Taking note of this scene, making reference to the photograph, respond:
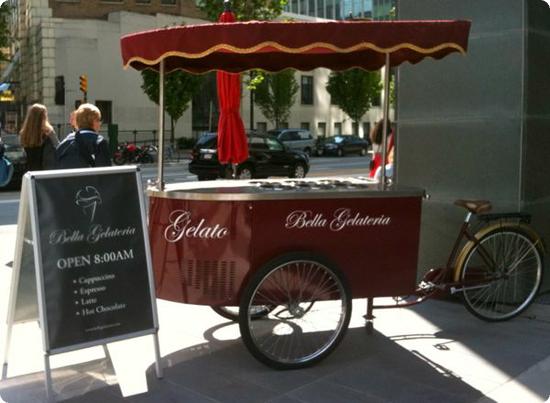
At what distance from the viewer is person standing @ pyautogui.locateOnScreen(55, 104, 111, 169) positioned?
6500 mm

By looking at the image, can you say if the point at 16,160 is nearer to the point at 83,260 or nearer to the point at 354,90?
the point at 83,260

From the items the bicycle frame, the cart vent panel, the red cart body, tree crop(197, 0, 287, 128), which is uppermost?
tree crop(197, 0, 287, 128)


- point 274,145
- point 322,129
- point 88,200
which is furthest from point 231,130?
point 322,129

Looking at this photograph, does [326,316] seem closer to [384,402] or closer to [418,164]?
[384,402]

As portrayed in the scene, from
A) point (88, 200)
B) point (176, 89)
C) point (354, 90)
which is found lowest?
point (88, 200)

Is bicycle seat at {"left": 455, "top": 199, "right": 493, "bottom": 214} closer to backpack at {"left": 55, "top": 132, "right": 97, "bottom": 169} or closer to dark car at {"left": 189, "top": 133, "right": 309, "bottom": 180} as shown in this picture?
backpack at {"left": 55, "top": 132, "right": 97, "bottom": 169}

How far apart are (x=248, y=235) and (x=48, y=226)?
4.44 feet

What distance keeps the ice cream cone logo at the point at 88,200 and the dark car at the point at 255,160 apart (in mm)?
16508

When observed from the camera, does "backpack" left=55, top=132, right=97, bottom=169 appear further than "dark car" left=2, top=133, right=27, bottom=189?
No

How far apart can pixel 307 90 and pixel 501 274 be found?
153 feet

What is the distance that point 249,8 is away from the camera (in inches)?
1211

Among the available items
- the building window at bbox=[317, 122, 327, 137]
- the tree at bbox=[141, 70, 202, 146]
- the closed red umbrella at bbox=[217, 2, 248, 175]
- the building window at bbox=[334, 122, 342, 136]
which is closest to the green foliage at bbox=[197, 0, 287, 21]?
the tree at bbox=[141, 70, 202, 146]

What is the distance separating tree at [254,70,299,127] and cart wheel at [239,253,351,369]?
1586 inches

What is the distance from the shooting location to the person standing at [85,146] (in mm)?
6500
